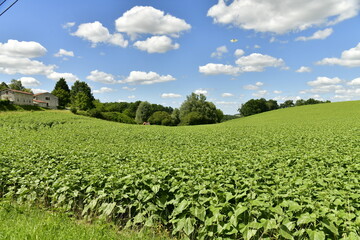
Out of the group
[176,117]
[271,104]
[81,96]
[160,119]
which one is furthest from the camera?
[271,104]

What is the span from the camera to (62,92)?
93188 millimetres

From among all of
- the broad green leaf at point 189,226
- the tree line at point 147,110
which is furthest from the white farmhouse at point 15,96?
the broad green leaf at point 189,226

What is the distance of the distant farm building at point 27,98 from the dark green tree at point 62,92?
636 centimetres

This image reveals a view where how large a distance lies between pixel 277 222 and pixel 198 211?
127cm

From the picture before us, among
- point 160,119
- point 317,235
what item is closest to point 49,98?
point 160,119

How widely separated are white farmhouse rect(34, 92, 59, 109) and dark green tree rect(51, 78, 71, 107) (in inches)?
250

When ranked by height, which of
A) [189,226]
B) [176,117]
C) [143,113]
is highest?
[143,113]

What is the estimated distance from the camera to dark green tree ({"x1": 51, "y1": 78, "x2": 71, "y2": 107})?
92.8 m

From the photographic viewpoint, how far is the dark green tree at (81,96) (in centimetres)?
7925

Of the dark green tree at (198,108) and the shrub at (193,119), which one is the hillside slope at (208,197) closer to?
the shrub at (193,119)

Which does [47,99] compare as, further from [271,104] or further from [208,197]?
[271,104]

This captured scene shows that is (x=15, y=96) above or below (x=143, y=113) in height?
above

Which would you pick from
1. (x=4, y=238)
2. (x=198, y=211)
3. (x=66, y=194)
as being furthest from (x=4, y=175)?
(x=198, y=211)

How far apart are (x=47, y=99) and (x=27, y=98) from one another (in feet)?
39.5
